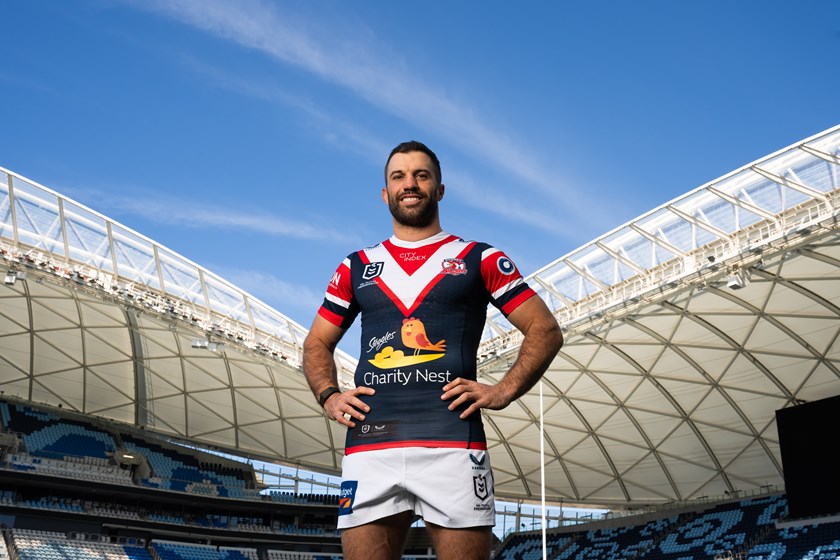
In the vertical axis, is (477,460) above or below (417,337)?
below

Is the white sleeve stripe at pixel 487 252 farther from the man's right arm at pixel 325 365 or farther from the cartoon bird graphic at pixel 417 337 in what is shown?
the man's right arm at pixel 325 365

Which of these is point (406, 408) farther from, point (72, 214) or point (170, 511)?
point (170, 511)

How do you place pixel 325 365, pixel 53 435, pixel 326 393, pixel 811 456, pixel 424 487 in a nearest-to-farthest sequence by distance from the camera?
pixel 424 487, pixel 326 393, pixel 325 365, pixel 811 456, pixel 53 435

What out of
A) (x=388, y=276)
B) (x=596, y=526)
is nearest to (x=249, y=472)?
(x=596, y=526)

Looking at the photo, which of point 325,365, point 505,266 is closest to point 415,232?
point 505,266

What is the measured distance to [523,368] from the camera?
423 cm

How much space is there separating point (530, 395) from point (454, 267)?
3529 cm

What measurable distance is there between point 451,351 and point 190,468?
159 ft

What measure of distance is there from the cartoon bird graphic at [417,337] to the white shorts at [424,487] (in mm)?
490

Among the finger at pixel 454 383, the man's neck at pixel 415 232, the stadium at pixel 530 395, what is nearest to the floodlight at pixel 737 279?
the stadium at pixel 530 395

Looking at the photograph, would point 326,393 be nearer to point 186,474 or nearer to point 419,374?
point 419,374

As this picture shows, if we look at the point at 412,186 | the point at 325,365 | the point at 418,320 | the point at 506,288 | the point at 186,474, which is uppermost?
the point at 186,474

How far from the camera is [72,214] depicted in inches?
1266

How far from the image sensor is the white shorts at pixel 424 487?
13.2ft
